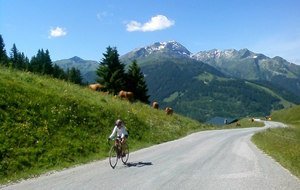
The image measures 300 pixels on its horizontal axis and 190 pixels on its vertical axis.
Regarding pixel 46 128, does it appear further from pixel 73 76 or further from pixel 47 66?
pixel 73 76

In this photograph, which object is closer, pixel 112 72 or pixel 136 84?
pixel 112 72

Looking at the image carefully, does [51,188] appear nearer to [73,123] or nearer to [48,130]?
[48,130]

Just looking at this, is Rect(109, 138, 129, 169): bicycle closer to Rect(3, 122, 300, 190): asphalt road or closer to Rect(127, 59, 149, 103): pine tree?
Rect(3, 122, 300, 190): asphalt road

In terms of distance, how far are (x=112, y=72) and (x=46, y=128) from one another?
4127 cm

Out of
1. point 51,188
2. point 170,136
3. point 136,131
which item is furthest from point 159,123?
point 51,188

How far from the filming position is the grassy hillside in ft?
55.3

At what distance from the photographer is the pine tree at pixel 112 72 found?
60219 mm

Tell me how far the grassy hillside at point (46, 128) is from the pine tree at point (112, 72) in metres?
26.7

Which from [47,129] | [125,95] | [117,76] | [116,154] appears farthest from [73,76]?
[116,154]

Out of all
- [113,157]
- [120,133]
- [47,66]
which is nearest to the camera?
[113,157]

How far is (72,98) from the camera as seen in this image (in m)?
28.6

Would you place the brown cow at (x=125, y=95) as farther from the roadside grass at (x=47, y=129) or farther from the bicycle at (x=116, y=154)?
the bicycle at (x=116, y=154)

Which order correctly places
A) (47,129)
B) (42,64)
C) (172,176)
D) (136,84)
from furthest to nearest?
(42,64), (136,84), (47,129), (172,176)

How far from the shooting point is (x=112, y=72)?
2436 inches
